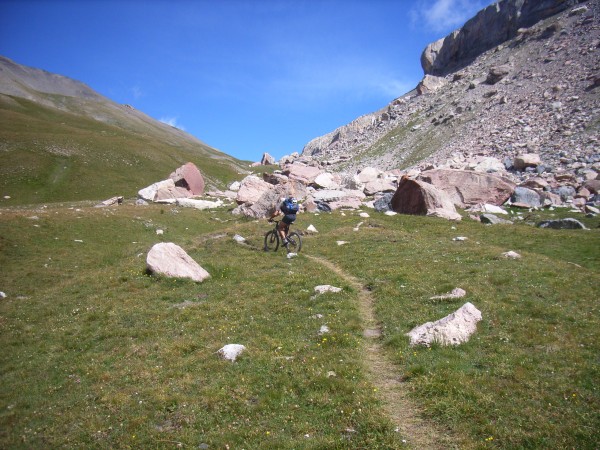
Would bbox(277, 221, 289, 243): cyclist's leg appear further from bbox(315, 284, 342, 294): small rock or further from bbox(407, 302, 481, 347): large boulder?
bbox(407, 302, 481, 347): large boulder

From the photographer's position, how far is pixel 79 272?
28.2 metres

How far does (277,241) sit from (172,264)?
30.2ft

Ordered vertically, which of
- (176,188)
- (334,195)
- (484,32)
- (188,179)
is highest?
(484,32)

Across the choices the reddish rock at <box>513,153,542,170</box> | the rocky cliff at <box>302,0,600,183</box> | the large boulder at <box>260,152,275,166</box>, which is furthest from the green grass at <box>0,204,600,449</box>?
the large boulder at <box>260,152,275,166</box>

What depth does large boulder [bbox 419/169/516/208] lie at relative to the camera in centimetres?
4816

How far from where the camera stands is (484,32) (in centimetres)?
15512

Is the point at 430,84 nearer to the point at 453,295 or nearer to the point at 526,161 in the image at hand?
the point at 526,161

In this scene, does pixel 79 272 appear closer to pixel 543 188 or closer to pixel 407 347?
pixel 407 347

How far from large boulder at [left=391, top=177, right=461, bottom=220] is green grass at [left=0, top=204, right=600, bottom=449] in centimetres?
1428

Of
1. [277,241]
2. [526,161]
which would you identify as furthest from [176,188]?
[526,161]

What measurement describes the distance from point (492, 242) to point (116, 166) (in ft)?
253

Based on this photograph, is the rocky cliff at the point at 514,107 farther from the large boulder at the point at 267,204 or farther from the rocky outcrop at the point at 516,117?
the large boulder at the point at 267,204

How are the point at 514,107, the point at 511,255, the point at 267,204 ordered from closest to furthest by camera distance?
the point at 511,255
the point at 267,204
the point at 514,107

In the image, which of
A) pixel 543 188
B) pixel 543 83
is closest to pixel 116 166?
pixel 543 188
